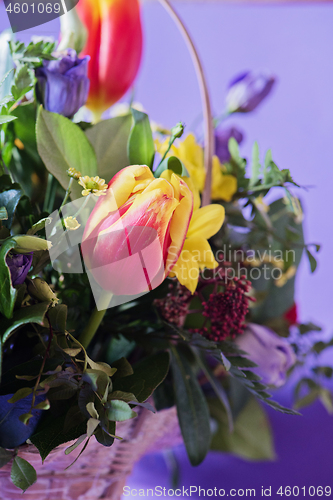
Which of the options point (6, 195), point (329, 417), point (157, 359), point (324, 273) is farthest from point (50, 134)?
point (324, 273)

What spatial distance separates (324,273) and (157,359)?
0.82 m

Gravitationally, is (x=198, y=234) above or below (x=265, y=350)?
above

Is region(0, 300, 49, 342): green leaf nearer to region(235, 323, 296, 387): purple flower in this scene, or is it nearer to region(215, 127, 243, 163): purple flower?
region(235, 323, 296, 387): purple flower

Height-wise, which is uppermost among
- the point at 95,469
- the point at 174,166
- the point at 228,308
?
the point at 174,166

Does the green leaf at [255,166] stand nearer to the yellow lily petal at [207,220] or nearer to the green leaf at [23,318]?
the yellow lily petal at [207,220]

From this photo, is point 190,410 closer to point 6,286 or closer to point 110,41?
point 6,286

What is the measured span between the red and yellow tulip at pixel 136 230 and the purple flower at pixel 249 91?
30 cm

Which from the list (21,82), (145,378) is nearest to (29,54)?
(21,82)

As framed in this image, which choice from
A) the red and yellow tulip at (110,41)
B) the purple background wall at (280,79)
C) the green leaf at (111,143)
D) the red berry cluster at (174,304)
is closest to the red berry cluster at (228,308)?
the red berry cluster at (174,304)

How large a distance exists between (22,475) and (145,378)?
0.09 meters

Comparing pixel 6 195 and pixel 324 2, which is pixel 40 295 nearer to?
pixel 6 195

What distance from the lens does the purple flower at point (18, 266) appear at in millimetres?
200

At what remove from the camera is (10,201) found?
9.0 inches

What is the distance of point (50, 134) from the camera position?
26 centimetres
